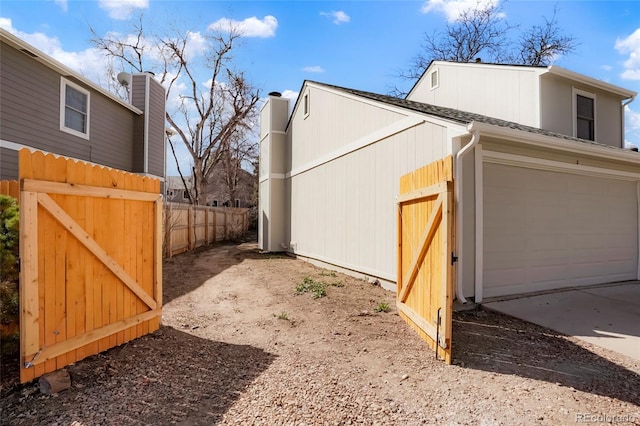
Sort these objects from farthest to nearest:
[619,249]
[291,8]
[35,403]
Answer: [291,8], [619,249], [35,403]

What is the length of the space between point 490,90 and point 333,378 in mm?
8655

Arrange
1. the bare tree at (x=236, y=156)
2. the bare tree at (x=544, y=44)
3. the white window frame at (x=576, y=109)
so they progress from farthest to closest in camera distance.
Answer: the bare tree at (x=236, y=156) < the bare tree at (x=544, y=44) < the white window frame at (x=576, y=109)

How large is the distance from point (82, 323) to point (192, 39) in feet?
74.8

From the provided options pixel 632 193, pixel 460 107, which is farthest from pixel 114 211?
pixel 632 193

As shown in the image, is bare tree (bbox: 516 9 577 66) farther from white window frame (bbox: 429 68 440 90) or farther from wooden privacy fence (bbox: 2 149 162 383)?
wooden privacy fence (bbox: 2 149 162 383)

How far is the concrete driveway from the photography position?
3.90 metres

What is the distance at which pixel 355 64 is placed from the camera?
957cm

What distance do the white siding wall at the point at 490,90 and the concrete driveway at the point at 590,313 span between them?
13.1 feet

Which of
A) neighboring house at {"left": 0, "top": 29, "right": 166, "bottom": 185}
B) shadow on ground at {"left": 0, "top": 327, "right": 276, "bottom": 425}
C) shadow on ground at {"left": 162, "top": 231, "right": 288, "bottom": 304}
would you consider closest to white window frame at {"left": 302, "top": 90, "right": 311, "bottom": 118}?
shadow on ground at {"left": 162, "top": 231, "right": 288, "bottom": 304}

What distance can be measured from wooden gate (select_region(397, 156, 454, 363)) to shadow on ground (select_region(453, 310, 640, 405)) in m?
0.40

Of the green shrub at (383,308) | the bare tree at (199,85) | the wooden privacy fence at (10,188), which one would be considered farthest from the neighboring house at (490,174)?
the bare tree at (199,85)

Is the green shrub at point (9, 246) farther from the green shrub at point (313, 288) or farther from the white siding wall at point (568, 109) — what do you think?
the white siding wall at point (568, 109)

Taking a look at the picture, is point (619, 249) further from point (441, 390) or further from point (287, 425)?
point (287, 425)

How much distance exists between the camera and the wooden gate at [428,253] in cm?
327
